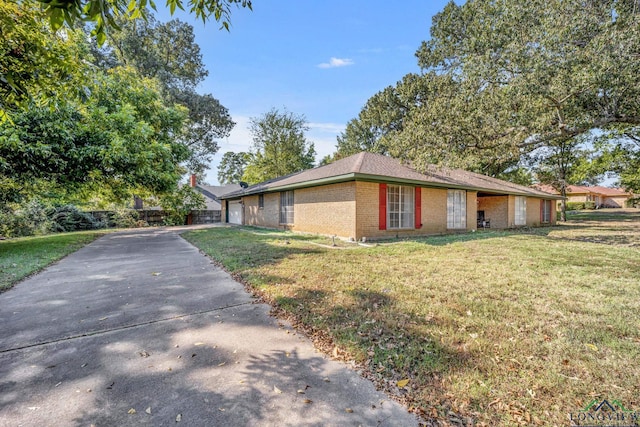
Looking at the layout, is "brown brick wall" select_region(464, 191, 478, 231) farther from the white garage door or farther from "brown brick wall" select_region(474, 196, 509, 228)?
the white garage door

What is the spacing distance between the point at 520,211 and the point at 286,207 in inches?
592

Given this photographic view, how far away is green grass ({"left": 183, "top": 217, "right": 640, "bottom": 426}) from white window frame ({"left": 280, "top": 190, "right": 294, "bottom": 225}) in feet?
25.9

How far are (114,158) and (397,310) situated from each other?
10.8 m

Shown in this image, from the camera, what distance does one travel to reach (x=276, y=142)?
28453 mm

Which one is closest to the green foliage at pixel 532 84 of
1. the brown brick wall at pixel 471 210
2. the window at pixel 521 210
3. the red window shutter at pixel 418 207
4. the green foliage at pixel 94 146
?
the red window shutter at pixel 418 207

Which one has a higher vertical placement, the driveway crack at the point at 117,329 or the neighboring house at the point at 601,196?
the neighboring house at the point at 601,196

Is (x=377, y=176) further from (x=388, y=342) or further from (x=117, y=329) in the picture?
(x=117, y=329)

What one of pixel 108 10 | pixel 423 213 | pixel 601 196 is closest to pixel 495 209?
pixel 423 213

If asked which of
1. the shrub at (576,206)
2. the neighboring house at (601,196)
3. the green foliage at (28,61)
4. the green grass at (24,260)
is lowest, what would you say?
the green grass at (24,260)

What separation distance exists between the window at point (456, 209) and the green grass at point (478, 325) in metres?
6.96

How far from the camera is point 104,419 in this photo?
2.02m

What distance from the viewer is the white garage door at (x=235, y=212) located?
22328 mm

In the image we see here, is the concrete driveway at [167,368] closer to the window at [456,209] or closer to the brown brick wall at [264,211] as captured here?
the brown brick wall at [264,211]

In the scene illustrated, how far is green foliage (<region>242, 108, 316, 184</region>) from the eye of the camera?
1108 inches
